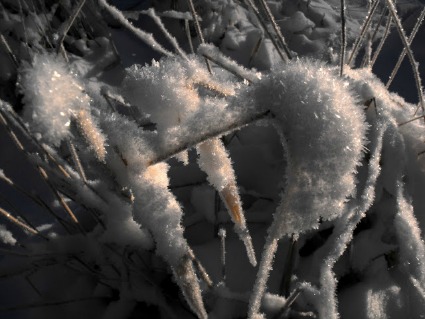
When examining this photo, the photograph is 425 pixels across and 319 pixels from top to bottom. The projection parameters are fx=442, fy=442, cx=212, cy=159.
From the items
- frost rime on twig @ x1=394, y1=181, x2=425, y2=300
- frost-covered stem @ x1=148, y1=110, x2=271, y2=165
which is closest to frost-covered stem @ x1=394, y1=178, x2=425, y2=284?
frost rime on twig @ x1=394, y1=181, x2=425, y2=300

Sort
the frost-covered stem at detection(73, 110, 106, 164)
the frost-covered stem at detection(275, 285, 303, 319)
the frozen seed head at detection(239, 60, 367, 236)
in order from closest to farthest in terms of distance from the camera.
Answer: the frozen seed head at detection(239, 60, 367, 236), the frost-covered stem at detection(73, 110, 106, 164), the frost-covered stem at detection(275, 285, 303, 319)

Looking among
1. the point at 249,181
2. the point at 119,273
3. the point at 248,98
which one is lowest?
the point at 119,273

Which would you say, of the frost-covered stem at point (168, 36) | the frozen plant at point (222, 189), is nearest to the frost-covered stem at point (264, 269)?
the frozen plant at point (222, 189)

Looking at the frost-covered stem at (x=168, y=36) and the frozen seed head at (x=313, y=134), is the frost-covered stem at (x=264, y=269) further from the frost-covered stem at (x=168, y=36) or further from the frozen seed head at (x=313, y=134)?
the frost-covered stem at (x=168, y=36)

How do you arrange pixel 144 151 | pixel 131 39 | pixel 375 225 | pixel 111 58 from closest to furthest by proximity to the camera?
pixel 144 151 → pixel 375 225 → pixel 111 58 → pixel 131 39

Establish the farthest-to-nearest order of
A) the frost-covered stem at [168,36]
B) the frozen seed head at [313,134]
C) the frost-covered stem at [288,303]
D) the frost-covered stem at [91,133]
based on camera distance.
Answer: the frost-covered stem at [168,36] → the frost-covered stem at [288,303] → the frost-covered stem at [91,133] → the frozen seed head at [313,134]

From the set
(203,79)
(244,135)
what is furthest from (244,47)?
(203,79)

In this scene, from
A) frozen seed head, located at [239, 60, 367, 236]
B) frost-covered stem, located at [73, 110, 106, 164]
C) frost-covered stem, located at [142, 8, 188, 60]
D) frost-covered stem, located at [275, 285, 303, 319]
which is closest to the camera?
frozen seed head, located at [239, 60, 367, 236]

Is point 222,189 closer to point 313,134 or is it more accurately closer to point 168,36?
point 313,134

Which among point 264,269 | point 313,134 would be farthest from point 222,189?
point 313,134

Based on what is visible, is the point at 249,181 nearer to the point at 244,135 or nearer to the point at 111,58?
the point at 244,135

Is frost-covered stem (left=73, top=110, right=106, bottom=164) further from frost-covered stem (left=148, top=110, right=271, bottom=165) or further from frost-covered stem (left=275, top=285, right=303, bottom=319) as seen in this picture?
frost-covered stem (left=275, top=285, right=303, bottom=319)
